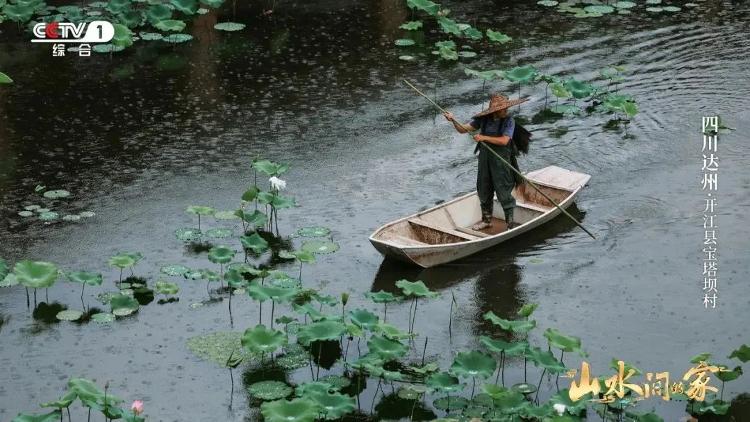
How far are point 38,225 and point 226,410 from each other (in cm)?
389

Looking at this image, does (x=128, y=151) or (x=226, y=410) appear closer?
(x=226, y=410)

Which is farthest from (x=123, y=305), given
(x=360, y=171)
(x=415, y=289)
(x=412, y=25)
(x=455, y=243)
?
(x=412, y=25)

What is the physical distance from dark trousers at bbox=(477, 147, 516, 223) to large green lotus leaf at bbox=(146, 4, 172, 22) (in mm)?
7522

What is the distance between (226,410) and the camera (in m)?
8.48

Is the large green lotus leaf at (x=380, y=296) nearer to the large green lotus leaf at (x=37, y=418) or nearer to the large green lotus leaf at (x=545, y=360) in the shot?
the large green lotus leaf at (x=545, y=360)

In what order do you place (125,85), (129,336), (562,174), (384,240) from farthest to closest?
(125,85) < (562,174) < (384,240) < (129,336)

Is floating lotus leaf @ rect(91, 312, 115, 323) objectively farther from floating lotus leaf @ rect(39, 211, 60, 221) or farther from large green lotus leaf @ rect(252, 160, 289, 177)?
large green lotus leaf @ rect(252, 160, 289, 177)

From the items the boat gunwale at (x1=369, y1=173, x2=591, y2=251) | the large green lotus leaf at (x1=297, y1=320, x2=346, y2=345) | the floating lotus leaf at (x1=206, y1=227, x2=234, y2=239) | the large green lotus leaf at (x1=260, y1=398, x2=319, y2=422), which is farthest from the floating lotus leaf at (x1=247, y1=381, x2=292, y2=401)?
the floating lotus leaf at (x1=206, y1=227, x2=234, y2=239)

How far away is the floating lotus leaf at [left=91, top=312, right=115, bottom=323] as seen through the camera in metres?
9.72

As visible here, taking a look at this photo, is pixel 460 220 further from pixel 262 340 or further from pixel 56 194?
pixel 56 194

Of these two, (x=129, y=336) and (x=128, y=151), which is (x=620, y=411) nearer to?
(x=129, y=336)

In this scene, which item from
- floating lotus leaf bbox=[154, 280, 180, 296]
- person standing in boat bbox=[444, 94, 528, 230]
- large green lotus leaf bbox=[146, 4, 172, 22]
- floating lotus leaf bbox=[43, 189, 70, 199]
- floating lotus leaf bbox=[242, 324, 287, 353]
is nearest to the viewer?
floating lotus leaf bbox=[242, 324, 287, 353]

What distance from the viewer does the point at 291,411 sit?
7664 mm

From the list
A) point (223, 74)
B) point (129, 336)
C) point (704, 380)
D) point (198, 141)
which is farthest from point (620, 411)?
point (223, 74)
